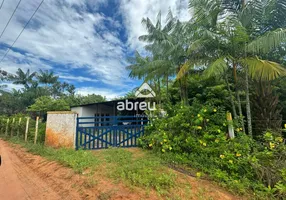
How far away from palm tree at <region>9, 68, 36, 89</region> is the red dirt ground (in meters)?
26.2

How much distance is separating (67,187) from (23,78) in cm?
2841

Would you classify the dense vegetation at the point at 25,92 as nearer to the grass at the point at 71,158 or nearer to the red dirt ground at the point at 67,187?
the grass at the point at 71,158

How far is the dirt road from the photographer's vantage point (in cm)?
284

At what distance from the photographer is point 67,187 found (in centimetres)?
305

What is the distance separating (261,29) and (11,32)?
430 inches

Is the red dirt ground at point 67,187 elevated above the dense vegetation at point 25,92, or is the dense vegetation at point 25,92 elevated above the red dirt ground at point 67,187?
the dense vegetation at point 25,92

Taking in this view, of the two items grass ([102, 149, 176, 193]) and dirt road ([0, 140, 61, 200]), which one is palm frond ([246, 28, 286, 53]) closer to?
grass ([102, 149, 176, 193])

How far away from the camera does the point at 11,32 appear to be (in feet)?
25.0

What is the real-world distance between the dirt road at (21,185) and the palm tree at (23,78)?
25539 mm

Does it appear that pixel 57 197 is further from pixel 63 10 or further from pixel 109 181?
pixel 63 10

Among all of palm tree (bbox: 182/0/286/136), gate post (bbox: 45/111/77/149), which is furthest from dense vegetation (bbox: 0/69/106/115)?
palm tree (bbox: 182/0/286/136)

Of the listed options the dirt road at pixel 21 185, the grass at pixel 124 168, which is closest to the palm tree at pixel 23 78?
the grass at pixel 124 168

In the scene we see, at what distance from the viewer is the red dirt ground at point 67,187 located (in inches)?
104

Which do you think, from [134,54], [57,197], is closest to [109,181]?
[57,197]
